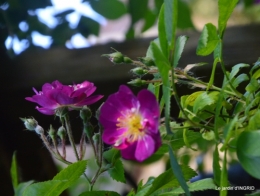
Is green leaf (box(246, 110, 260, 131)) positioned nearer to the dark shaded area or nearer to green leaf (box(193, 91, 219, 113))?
green leaf (box(193, 91, 219, 113))

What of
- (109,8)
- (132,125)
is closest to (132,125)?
(132,125)

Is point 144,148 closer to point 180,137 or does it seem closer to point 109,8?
point 180,137

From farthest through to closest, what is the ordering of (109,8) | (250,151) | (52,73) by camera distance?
(109,8) < (52,73) < (250,151)

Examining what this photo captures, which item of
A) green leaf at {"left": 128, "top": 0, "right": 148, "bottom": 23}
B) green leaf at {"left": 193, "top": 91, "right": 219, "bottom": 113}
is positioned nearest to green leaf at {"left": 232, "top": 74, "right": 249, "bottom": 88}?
green leaf at {"left": 193, "top": 91, "right": 219, "bottom": 113}

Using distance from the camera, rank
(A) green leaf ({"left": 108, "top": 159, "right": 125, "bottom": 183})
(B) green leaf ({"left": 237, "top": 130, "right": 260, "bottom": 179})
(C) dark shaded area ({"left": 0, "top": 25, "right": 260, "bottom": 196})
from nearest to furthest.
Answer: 1. (B) green leaf ({"left": 237, "top": 130, "right": 260, "bottom": 179})
2. (A) green leaf ({"left": 108, "top": 159, "right": 125, "bottom": 183})
3. (C) dark shaded area ({"left": 0, "top": 25, "right": 260, "bottom": 196})

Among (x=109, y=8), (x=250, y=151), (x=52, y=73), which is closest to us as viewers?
(x=250, y=151)
